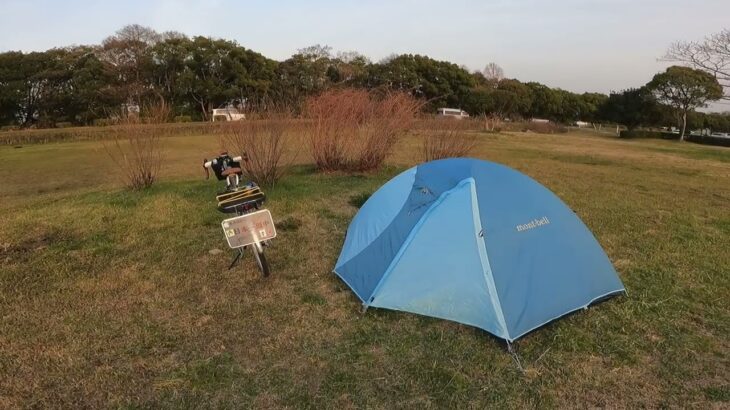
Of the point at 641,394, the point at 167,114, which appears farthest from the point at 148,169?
the point at 641,394

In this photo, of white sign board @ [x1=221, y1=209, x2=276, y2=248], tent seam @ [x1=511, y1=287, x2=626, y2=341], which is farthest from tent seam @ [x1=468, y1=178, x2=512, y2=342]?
white sign board @ [x1=221, y1=209, x2=276, y2=248]

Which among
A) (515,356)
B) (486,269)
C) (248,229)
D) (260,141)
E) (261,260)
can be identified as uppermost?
(260,141)

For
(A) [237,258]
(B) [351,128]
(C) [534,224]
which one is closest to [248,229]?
(A) [237,258]

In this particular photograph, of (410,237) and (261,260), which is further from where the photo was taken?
(261,260)

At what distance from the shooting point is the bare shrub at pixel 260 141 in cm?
823

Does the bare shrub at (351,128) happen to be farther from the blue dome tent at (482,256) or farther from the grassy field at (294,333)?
the blue dome tent at (482,256)

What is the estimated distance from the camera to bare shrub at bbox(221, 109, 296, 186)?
8.23 m

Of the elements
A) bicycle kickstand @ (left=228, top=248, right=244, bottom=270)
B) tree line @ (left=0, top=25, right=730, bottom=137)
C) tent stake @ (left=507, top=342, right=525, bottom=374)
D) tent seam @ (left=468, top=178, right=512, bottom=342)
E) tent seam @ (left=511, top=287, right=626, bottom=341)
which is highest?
tree line @ (left=0, top=25, right=730, bottom=137)

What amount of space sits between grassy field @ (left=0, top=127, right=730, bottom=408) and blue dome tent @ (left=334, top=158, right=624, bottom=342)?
158 millimetres

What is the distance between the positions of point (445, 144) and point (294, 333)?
764 cm

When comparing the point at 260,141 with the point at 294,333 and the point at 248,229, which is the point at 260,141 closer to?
the point at 248,229

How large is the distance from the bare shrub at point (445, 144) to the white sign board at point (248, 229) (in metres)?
6.47

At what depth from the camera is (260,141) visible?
8219 millimetres

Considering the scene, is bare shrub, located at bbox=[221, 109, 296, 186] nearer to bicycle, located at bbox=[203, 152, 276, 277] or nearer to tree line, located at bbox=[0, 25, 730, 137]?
bicycle, located at bbox=[203, 152, 276, 277]
